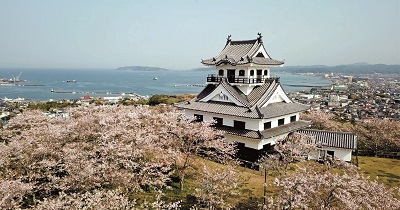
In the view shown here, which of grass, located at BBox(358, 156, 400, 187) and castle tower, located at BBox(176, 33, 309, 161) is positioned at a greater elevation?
castle tower, located at BBox(176, 33, 309, 161)

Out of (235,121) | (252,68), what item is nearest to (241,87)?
(252,68)

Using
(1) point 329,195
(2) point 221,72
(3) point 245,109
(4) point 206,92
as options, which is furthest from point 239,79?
(1) point 329,195

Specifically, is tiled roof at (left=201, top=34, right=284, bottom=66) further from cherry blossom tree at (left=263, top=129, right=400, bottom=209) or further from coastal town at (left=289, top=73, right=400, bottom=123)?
cherry blossom tree at (left=263, top=129, right=400, bottom=209)

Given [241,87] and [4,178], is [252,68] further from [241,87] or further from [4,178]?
[4,178]

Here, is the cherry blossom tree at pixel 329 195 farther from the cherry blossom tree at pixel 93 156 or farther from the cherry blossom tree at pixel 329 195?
the cherry blossom tree at pixel 93 156

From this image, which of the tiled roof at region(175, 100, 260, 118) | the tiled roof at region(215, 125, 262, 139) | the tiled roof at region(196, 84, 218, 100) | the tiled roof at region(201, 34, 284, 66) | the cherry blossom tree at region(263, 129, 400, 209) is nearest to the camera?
the cherry blossom tree at region(263, 129, 400, 209)

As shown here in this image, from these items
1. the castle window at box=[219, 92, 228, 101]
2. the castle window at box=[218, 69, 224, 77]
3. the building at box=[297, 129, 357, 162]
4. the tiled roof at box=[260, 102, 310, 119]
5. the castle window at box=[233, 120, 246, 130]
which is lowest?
the building at box=[297, 129, 357, 162]

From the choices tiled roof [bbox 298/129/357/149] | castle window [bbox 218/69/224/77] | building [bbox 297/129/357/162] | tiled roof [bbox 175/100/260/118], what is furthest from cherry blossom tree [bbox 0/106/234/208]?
tiled roof [bbox 298/129/357/149]


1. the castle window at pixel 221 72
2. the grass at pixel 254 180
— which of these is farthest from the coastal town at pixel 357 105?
the castle window at pixel 221 72
